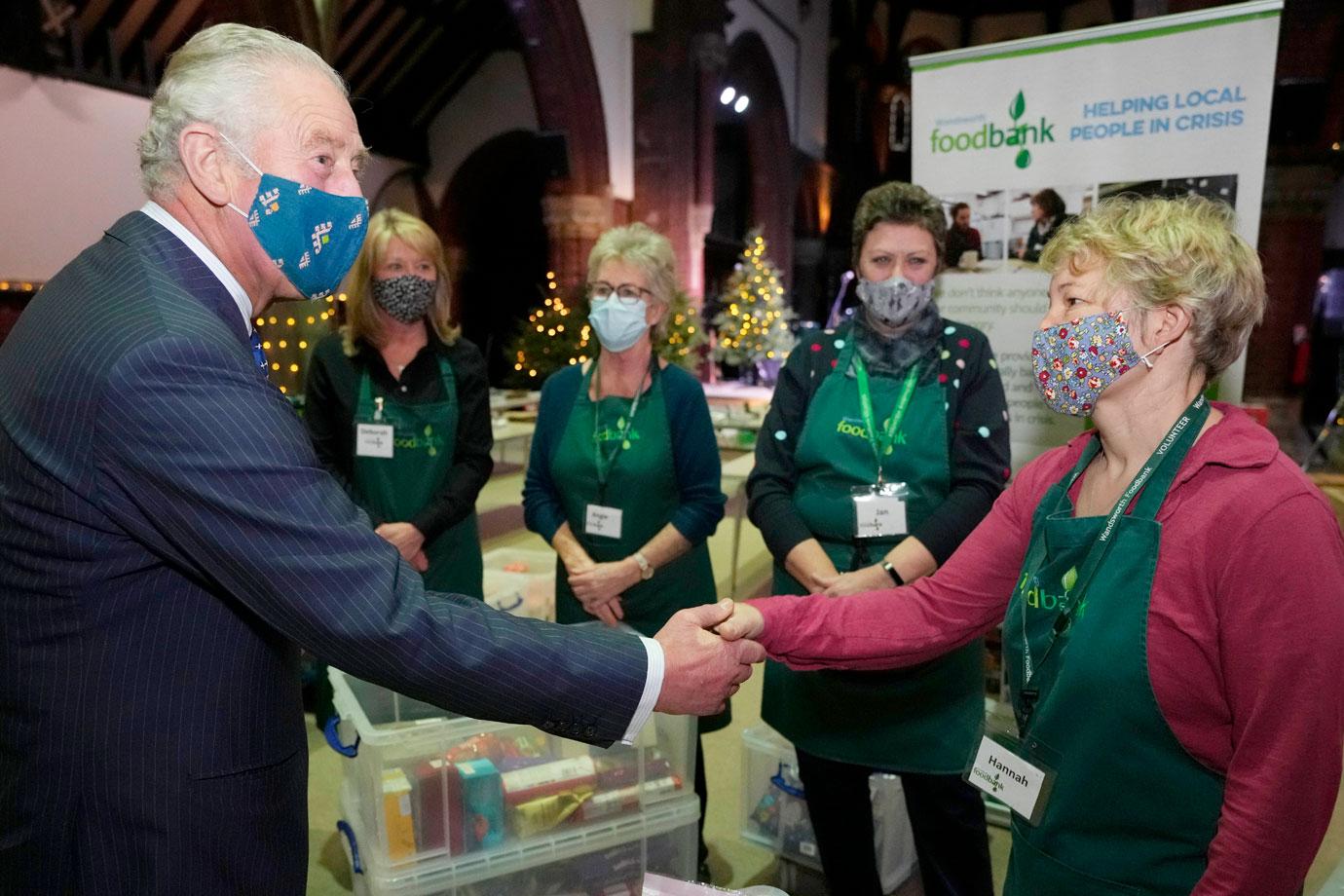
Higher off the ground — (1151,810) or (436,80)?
(436,80)

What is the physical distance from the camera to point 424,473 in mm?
2557

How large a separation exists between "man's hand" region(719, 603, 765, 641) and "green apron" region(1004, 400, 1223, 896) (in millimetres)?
442

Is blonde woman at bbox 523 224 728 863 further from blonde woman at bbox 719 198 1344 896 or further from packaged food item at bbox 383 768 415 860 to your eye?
blonde woman at bbox 719 198 1344 896

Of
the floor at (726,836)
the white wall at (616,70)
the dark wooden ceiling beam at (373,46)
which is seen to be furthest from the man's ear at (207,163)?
the dark wooden ceiling beam at (373,46)

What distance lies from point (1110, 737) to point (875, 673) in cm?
76

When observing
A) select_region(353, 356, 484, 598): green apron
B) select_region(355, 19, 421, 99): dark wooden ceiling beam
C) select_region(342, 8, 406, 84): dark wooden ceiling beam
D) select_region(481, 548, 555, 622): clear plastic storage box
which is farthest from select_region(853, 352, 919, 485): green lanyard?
select_region(355, 19, 421, 99): dark wooden ceiling beam

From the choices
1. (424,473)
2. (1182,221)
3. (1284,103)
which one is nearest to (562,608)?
(424,473)

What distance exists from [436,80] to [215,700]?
551 inches

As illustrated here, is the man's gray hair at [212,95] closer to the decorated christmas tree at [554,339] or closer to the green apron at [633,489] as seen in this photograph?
the green apron at [633,489]

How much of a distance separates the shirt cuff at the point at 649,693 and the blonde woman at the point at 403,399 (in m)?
1.39

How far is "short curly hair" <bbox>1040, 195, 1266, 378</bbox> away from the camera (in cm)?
117

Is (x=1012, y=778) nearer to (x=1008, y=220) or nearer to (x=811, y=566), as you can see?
(x=811, y=566)

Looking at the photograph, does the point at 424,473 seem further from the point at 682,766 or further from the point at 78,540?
the point at 78,540

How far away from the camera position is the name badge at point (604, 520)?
228 cm
